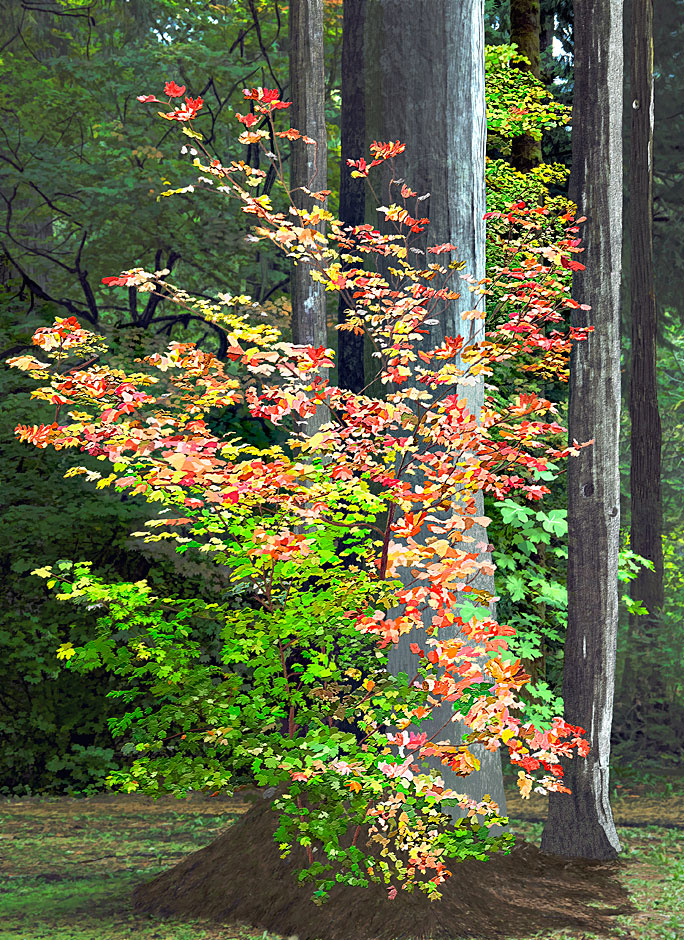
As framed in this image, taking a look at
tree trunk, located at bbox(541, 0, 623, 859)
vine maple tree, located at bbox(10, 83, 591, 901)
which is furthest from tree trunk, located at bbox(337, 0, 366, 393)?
vine maple tree, located at bbox(10, 83, 591, 901)

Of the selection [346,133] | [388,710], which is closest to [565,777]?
[388,710]

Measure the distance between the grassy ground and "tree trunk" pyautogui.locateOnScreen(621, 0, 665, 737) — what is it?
356 cm

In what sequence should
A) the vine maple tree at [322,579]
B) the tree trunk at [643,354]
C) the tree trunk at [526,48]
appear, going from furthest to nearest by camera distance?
the tree trunk at [643,354]
the tree trunk at [526,48]
the vine maple tree at [322,579]

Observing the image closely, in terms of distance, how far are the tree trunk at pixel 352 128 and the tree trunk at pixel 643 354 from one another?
382 centimetres

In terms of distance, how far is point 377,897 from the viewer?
612 cm

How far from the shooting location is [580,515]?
7461 mm

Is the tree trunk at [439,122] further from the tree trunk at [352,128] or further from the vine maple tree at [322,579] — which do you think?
the tree trunk at [352,128]

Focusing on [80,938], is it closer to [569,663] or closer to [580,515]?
[569,663]

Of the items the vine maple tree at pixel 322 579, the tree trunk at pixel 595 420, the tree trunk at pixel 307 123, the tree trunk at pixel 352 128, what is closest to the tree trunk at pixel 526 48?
the tree trunk at pixel 352 128

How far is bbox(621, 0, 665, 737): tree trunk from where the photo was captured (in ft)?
44.9

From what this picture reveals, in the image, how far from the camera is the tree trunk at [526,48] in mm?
12047

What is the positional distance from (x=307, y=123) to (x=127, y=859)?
718cm

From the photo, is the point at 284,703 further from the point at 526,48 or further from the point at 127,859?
the point at 526,48

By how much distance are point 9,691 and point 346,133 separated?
6710mm
